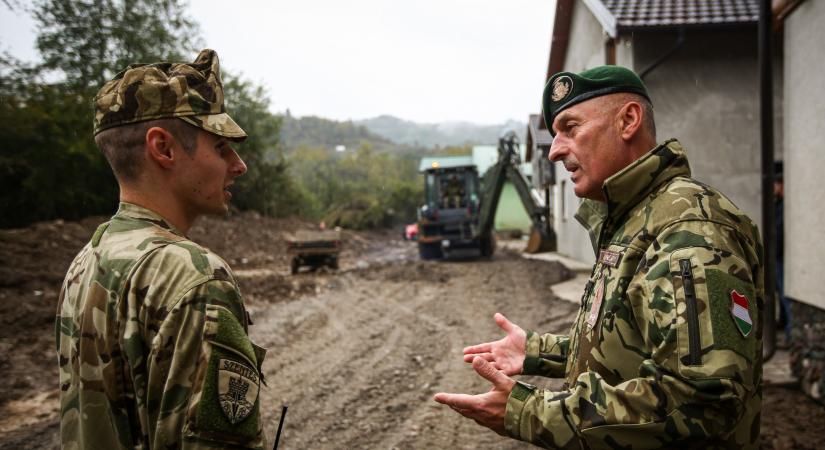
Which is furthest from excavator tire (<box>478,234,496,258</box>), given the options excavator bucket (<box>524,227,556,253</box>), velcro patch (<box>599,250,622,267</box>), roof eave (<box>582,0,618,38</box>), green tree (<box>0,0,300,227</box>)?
velcro patch (<box>599,250,622,267</box>)

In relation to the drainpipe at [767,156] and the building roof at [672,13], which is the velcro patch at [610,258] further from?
the building roof at [672,13]

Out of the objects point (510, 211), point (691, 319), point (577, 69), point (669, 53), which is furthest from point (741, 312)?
point (510, 211)

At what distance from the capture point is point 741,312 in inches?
50.3

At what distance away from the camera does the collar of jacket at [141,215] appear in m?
1.48

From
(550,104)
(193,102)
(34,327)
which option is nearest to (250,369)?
(193,102)

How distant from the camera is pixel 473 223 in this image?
16891 millimetres

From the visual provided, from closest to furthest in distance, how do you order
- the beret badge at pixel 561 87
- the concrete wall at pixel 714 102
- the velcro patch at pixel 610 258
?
1. the velcro patch at pixel 610 258
2. the beret badge at pixel 561 87
3. the concrete wall at pixel 714 102

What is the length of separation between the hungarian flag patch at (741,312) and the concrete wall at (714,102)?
847 centimetres

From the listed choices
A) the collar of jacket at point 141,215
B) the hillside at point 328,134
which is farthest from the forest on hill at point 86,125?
the hillside at point 328,134

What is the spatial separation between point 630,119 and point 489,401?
97cm

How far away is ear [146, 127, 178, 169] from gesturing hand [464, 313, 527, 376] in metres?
1.22

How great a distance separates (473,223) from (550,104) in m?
15.1

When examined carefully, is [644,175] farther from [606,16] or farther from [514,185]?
[514,185]

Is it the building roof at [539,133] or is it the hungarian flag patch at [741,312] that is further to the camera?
the building roof at [539,133]
